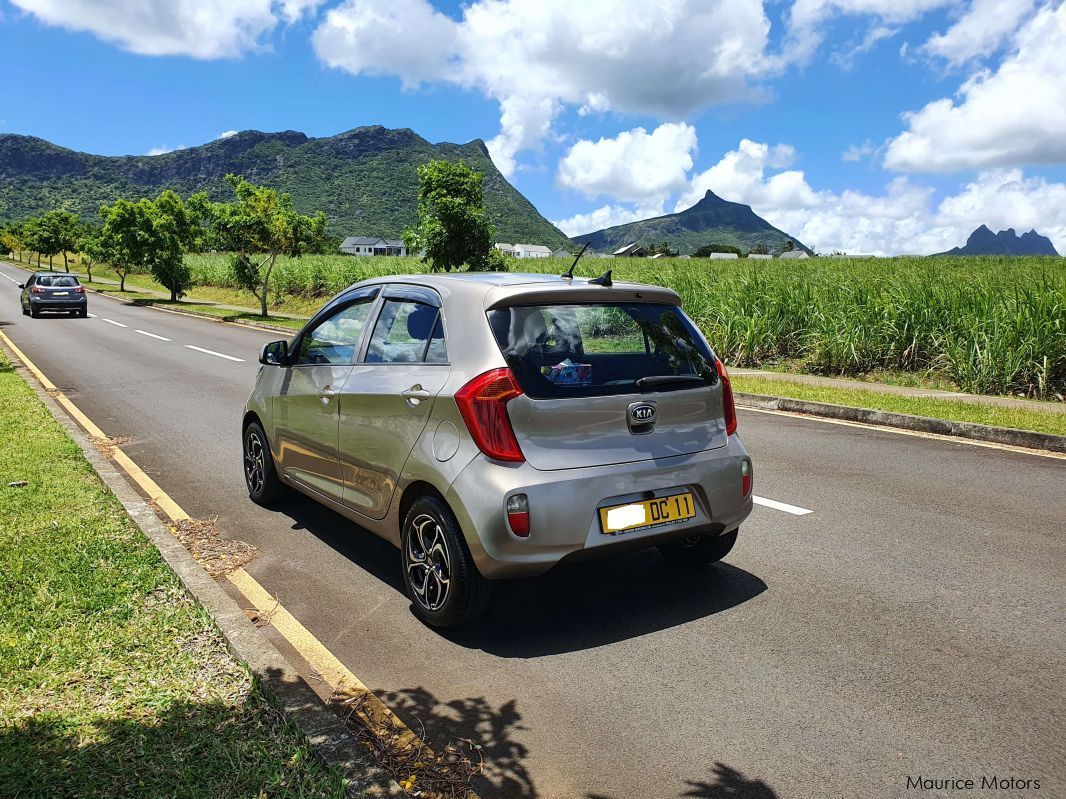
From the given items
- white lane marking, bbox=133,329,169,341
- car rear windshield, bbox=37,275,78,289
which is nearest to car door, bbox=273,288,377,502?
white lane marking, bbox=133,329,169,341

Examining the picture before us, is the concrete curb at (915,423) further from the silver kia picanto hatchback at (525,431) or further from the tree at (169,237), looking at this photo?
the tree at (169,237)

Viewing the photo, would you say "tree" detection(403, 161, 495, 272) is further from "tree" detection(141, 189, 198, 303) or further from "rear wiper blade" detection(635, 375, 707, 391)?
"rear wiper blade" detection(635, 375, 707, 391)

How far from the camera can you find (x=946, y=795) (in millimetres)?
2711

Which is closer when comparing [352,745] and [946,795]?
[946,795]

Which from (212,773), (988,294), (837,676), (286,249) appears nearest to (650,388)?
(837,676)

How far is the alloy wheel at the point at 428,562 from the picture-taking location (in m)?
3.95

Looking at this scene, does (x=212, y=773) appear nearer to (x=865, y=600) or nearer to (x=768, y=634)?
(x=768, y=634)

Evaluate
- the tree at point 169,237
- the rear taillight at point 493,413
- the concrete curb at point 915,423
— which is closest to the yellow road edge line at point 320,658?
the rear taillight at point 493,413

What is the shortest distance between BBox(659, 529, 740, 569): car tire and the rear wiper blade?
92cm

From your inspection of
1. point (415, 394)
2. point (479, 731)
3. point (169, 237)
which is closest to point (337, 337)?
point (415, 394)

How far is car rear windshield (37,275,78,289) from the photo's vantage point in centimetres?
2907

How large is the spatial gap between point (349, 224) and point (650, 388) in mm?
158549

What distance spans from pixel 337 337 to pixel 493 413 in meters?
1.86

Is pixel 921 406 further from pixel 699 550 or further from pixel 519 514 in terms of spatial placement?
pixel 519 514
